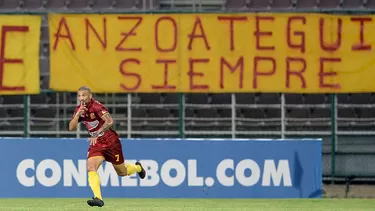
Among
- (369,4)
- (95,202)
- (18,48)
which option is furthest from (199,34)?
(369,4)

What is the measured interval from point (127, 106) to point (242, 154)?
4.25 m

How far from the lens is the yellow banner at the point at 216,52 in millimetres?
15453

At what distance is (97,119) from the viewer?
485 inches

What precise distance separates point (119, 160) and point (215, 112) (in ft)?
22.3

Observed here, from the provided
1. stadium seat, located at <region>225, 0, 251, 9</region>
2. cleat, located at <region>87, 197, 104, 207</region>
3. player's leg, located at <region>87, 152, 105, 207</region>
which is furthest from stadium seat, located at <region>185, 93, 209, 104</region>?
cleat, located at <region>87, 197, 104, 207</region>

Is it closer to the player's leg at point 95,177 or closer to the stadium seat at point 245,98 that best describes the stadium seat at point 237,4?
the stadium seat at point 245,98

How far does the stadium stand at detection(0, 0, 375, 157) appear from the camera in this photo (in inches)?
721

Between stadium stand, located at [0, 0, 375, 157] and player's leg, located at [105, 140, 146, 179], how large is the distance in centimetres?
435

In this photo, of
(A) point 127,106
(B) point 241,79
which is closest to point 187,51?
(B) point 241,79

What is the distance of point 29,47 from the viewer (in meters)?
15.6

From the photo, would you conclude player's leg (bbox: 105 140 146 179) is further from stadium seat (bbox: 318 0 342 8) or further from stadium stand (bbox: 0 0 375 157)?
stadium seat (bbox: 318 0 342 8)

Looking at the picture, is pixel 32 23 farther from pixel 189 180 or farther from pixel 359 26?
pixel 359 26

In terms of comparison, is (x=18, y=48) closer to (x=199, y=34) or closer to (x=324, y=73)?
(x=199, y=34)

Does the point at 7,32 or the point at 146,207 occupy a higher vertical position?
the point at 7,32
